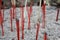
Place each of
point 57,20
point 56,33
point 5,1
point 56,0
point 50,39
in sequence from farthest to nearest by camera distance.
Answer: point 5,1 < point 56,0 < point 57,20 < point 56,33 < point 50,39

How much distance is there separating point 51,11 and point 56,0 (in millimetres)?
508

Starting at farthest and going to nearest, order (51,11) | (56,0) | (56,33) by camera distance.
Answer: (56,0)
(51,11)
(56,33)

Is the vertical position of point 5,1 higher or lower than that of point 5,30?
higher

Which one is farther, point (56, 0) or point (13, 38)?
point (56, 0)

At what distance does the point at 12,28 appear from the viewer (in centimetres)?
154

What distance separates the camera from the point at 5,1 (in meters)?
2.69

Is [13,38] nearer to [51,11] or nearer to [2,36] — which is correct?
[2,36]

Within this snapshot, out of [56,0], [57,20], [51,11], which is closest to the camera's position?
[57,20]

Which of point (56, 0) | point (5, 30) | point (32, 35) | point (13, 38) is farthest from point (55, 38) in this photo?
point (56, 0)

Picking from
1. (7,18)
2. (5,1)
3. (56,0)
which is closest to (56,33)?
(7,18)

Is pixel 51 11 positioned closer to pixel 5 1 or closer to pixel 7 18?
pixel 7 18

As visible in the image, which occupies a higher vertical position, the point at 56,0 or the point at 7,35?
the point at 56,0

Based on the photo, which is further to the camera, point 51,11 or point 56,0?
point 56,0

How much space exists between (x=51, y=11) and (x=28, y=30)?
576mm
